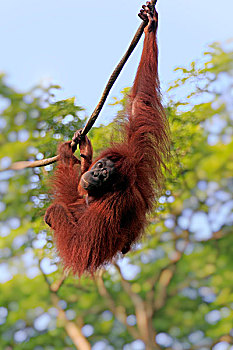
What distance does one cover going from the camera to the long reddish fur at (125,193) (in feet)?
13.4

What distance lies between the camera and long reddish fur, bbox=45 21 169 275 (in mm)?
4070

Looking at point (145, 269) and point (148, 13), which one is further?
point (145, 269)

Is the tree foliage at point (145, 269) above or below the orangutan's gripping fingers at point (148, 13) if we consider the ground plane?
below

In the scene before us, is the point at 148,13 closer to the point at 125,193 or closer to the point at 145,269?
the point at 125,193

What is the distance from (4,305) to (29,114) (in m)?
8.40

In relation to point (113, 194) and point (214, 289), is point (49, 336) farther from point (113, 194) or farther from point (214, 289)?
point (113, 194)

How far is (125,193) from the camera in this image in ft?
13.3

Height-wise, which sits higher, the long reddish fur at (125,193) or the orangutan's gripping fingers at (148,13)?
the orangutan's gripping fingers at (148,13)

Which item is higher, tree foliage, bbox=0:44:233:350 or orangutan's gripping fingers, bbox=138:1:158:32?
orangutan's gripping fingers, bbox=138:1:158:32

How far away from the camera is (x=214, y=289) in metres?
13.3

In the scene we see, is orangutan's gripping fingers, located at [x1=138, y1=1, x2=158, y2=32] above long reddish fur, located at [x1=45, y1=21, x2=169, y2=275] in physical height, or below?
above

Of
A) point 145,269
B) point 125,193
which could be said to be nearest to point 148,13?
point 125,193

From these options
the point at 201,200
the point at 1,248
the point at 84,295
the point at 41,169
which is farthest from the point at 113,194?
the point at 84,295

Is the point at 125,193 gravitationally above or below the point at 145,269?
above
